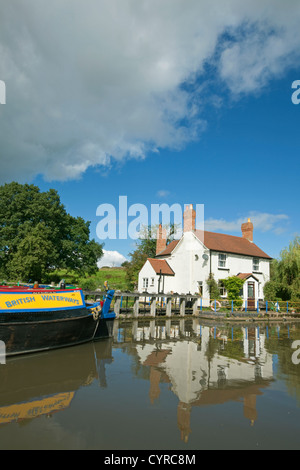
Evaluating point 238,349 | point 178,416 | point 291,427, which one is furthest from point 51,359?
point 238,349

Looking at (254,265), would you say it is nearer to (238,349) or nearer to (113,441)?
(238,349)

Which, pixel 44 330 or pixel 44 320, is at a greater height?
pixel 44 320

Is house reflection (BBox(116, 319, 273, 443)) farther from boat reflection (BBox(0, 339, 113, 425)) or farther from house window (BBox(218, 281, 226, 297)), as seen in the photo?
house window (BBox(218, 281, 226, 297))

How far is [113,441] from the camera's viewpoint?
4.50 metres

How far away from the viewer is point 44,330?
954 centimetres

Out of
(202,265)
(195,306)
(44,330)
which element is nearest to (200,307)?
(195,306)

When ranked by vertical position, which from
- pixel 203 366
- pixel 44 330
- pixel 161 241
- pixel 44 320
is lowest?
pixel 203 366

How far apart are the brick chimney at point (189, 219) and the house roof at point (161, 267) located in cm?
432

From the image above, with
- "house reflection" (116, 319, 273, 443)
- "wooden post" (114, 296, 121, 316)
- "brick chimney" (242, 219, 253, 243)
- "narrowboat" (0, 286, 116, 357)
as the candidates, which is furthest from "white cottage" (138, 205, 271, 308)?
"narrowboat" (0, 286, 116, 357)

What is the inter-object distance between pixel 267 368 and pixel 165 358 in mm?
3304

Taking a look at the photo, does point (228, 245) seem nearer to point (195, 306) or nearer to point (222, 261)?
point (222, 261)

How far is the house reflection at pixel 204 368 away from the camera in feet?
20.7

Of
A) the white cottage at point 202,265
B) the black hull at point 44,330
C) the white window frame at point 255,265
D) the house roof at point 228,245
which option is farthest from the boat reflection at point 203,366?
the white window frame at point 255,265

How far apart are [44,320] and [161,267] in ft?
67.4
